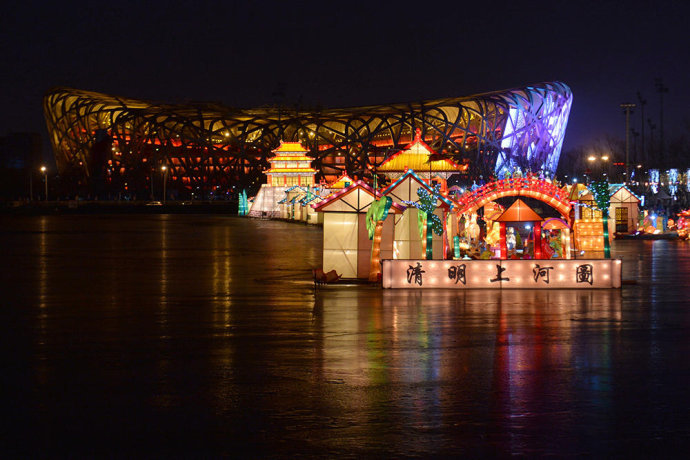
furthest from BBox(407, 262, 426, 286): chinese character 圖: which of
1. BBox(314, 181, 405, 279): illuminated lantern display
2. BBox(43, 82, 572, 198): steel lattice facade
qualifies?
BBox(43, 82, 572, 198): steel lattice facade

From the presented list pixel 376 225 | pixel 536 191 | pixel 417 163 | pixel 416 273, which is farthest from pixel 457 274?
pixel 417 163

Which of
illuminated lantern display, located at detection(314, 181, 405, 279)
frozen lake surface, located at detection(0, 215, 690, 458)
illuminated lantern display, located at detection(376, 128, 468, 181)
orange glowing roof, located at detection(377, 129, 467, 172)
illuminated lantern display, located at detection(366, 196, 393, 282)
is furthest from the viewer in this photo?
orange glowing roof, located at detection(377, 129, 467, 172)

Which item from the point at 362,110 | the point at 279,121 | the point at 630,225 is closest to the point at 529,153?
the point at 362,110

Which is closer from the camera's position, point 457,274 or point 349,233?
point 457,274

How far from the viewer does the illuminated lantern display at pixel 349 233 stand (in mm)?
21859

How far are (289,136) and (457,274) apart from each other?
100781mm

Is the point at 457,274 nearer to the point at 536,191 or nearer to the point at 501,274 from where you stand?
the point at 501,274

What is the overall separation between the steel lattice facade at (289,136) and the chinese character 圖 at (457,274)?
3610 inches

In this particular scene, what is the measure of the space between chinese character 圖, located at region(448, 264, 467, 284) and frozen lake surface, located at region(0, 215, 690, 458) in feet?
2.24

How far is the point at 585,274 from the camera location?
19.3 m

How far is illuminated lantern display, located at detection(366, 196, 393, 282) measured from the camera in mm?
21000

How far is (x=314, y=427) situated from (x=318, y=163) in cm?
11230

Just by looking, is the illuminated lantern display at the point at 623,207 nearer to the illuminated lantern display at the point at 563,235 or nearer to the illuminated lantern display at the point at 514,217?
the illuminated lantern display at the point at 563,235

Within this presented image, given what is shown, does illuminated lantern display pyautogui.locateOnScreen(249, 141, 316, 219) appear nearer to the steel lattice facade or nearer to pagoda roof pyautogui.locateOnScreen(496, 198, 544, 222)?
the steel lattice facade
